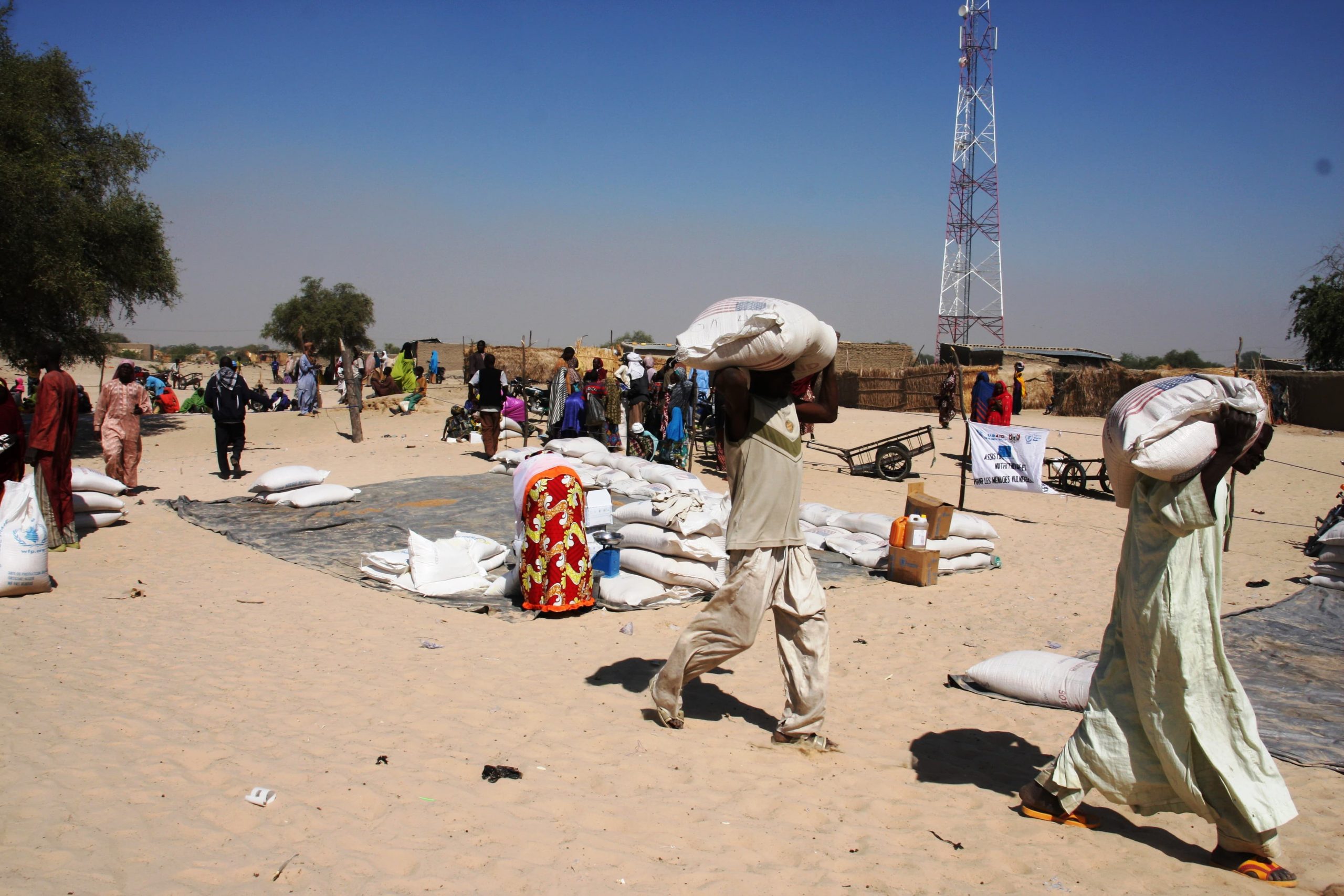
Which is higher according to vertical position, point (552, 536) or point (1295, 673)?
point (552, 536)

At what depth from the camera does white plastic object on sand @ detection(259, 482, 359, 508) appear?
360 inches

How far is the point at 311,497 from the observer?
9172 millimetres

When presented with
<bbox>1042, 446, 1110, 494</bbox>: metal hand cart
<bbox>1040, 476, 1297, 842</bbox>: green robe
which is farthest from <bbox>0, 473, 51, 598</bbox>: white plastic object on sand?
<bbox>1042, 446, 1110, 494</bbox>: metal hand cart

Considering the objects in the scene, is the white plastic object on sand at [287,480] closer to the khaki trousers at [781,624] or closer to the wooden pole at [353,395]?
the wooden pole at [353,395]

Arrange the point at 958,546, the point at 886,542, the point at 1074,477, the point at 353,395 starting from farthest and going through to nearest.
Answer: the point at 353,395, the point at 1074,477, the point at 886,542, the point at 958,546

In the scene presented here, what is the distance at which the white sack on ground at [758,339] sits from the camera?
11.2ft

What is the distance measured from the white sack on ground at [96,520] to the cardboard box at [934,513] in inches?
303

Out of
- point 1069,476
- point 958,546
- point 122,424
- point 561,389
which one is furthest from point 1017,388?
point 122,424

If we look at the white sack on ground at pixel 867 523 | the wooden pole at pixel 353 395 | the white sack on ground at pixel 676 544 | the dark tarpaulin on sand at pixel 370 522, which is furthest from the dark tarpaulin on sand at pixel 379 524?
the wooden pole at pixel 353 395

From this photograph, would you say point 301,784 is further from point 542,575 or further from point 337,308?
point 337,308

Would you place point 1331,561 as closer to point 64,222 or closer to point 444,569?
point 444,569

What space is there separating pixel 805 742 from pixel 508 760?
4.23ft

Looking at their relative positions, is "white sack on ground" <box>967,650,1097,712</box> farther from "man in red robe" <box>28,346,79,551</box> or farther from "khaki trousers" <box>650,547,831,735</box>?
"man in red robe" <box>28,346,79,551</box>

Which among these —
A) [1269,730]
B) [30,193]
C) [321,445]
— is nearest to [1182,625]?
[1269,730]
